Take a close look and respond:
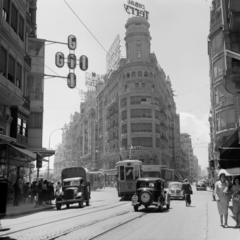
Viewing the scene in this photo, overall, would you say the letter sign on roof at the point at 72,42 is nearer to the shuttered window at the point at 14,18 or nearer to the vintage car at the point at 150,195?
the shuttered window at the point at 14,18

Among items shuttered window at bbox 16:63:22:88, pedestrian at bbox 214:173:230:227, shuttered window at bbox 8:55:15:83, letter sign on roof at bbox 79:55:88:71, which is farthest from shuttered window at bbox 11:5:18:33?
pedestrian at bbox 214:173:230:227

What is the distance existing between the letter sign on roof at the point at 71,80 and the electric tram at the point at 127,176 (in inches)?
386

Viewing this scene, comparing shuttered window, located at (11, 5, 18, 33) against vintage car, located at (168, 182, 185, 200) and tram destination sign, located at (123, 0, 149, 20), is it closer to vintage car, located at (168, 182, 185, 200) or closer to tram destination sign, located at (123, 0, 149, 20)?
vintage car, located at (168, 182, 185, 200)

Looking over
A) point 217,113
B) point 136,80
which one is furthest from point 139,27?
point 217,113

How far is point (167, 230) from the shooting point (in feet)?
36.8

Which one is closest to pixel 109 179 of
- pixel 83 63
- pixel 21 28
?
pixel 83 63

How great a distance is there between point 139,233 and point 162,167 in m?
63.0

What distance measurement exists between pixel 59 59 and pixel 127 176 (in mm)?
13366

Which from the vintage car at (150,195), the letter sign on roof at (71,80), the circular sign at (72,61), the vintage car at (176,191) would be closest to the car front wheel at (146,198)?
the vintage car at (150,195)

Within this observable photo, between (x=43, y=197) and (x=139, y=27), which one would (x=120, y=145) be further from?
(x=43, y=197)

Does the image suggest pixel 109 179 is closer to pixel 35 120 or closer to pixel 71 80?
pixel 35 120

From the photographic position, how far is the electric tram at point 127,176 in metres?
30.2

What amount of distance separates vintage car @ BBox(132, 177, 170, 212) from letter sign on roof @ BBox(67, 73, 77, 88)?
17657mm

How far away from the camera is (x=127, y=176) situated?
3044 centimetres
